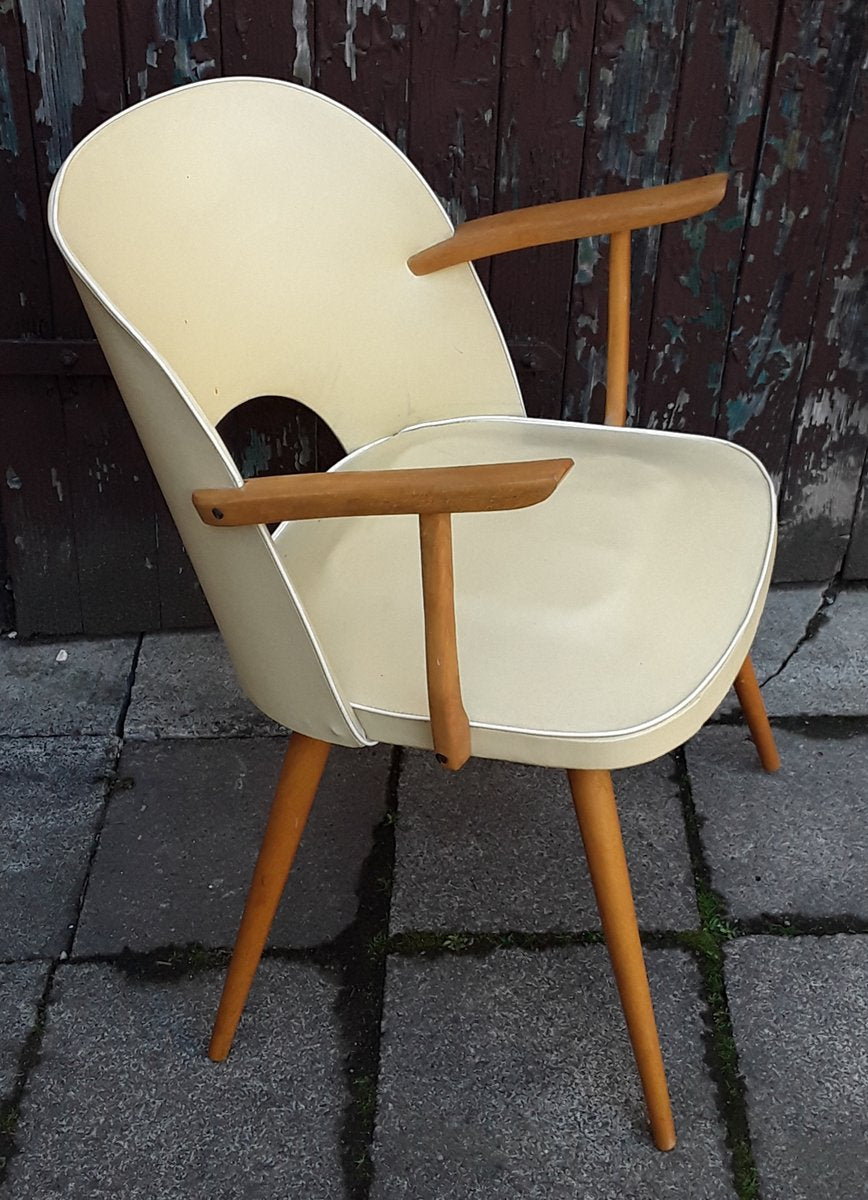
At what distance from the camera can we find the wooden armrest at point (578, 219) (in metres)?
1.40

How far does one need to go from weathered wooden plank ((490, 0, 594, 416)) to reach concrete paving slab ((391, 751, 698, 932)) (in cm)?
59

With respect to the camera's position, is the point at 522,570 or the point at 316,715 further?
the point at 522,570

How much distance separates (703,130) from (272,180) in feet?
2.24

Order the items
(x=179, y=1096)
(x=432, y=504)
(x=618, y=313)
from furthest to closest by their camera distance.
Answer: (x=618, y=313)
(x=179, y=1096)
(x=432, y=504)

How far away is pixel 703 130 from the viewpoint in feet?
5.58

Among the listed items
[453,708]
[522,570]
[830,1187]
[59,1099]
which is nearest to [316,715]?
[453,708]

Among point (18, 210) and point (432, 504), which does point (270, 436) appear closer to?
point (18, 210)

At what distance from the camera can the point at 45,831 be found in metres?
1.65

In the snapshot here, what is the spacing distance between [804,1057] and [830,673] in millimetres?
722

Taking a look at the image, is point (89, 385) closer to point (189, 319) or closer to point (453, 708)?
point (189, 319)

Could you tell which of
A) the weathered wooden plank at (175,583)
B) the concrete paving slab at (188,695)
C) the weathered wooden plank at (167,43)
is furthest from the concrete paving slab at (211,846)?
the weathered wooden plank at (167,43)

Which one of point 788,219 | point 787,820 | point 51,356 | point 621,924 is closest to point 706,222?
point 788,219

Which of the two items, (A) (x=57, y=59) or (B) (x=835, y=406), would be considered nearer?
(A) (x=57, y=59)

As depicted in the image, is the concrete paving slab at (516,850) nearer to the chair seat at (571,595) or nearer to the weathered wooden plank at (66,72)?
the chair seat at (571,595)
